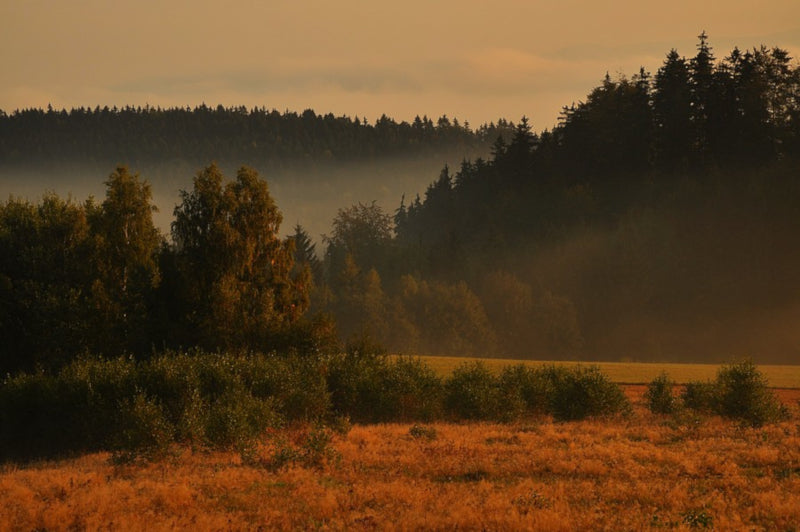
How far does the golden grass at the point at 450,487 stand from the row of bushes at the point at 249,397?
2.41 m

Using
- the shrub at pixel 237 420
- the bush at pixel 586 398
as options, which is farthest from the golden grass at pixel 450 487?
the bush at pixel 586 398

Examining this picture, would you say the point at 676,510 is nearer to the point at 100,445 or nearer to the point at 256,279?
the point at 100,445

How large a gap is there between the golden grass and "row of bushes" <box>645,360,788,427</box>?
3.44 metres

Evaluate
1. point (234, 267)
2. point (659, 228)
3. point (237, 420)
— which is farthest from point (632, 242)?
point (237, 420)

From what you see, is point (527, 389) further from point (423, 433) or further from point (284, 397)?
point (284, 397)

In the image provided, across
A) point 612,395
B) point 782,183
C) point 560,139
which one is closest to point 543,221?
point 560,139

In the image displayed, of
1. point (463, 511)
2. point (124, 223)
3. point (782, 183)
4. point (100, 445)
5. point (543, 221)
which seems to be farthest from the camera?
point (543, 221)

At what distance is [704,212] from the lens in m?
124

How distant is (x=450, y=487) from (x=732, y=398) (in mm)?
20502

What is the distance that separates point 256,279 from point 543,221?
96648 millimetres

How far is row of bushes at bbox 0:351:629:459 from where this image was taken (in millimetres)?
34062

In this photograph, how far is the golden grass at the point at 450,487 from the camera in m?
19.8

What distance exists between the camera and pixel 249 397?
35625 millimetres

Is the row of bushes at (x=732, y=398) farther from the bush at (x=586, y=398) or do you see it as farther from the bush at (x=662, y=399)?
the bush at (x=586, y=398)
